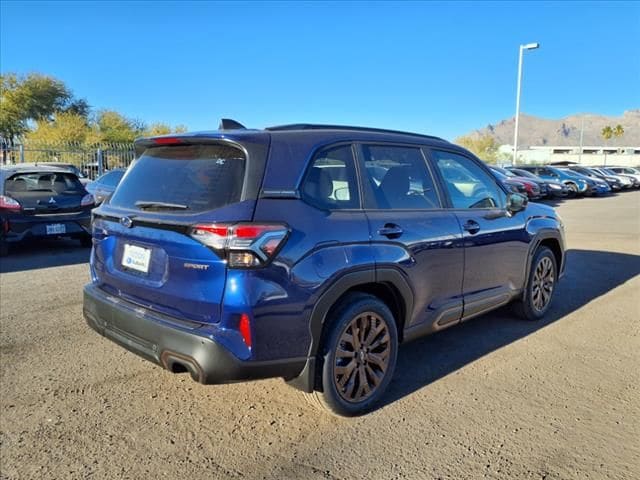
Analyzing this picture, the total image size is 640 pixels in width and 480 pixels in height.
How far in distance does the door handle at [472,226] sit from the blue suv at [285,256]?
0.03 meters

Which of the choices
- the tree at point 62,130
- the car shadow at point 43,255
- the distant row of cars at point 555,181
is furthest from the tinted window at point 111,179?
the tree at point 62,130

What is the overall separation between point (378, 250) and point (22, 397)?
262cm

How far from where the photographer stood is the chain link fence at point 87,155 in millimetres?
20766

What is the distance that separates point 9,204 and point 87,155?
575 inches

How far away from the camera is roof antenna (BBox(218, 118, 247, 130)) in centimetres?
345

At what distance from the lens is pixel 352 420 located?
3311mm

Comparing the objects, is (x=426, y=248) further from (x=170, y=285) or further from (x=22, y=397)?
(x=22, y=397)

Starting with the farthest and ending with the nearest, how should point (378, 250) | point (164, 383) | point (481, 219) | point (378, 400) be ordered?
1. point (481, 219)
2. point (164, 383)
3. point (378, 400)
4. point (378, 250)

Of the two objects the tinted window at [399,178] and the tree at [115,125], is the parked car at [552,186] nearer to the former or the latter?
the tinted window at [399,178]

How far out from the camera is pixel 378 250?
3.32 meters

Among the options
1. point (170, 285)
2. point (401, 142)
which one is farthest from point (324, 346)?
point (401, 142)

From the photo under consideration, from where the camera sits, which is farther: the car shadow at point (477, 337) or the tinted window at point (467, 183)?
the tinted window at point (467, 183)

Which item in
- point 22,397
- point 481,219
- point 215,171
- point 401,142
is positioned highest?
point 401,142

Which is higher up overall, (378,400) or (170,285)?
(170,285)
